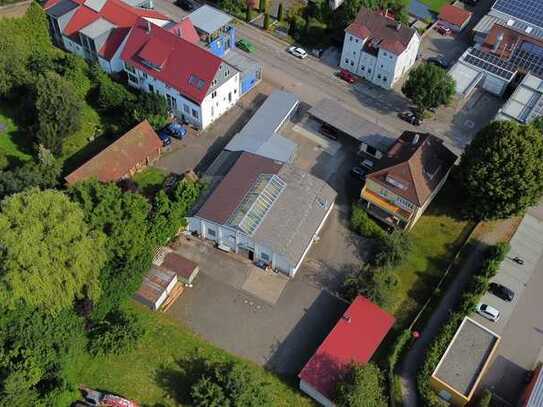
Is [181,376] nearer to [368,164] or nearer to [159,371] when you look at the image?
[159,371]

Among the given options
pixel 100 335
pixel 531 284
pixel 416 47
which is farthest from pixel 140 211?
pixel 416 47

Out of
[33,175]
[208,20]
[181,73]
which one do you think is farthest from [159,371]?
[208,20]

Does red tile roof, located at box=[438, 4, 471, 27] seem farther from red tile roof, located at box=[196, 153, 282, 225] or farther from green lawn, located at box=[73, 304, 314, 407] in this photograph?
green lawn, located at box=[73, 304, 314, 407]

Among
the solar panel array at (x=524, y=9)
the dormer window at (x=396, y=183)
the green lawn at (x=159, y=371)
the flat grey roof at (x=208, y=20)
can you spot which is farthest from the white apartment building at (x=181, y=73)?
the solar panel array at (x=524, y=9)

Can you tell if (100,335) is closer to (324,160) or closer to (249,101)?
(324,160)

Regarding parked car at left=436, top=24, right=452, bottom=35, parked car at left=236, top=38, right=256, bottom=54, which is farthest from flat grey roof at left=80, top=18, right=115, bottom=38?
parked car at left=436, top=24, right=452, bottom=35

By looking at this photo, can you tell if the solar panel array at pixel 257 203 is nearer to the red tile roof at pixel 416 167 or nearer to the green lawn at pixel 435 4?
the red tile roof at pixel 416 167

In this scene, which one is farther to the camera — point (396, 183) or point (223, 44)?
point (223, 44)
